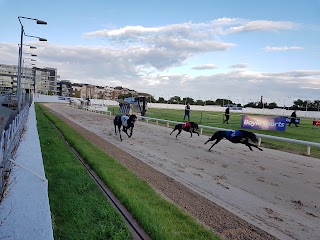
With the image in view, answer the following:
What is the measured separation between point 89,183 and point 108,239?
2543mm

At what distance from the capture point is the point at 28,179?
18.1ft

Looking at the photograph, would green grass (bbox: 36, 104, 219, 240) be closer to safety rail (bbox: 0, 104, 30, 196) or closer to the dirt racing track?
the dirt racing track

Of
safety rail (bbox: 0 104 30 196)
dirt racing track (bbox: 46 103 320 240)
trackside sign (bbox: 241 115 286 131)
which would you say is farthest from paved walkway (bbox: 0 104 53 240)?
trackside sign (bbox: 241 115 286 131)

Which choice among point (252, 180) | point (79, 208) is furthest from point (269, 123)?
point (79, 208)

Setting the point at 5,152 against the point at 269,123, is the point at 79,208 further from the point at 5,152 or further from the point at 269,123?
the point at 269,123

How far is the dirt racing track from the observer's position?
538 centimetres

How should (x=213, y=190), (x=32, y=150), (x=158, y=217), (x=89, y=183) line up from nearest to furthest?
(x=158, y=217) → (x=89, y=183) → (x=213, y=190) → (x=32, y=150)

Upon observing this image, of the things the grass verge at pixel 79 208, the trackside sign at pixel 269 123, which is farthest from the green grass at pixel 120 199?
the trackside sign at pixel 269 123

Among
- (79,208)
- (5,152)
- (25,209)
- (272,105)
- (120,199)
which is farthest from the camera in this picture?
(272,105)

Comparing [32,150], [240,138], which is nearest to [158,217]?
[32,150]

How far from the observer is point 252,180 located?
809 centimetres

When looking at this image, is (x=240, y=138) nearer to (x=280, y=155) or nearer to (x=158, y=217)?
(x=280, y=155)

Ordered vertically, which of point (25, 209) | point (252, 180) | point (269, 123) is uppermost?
point (269, 123)

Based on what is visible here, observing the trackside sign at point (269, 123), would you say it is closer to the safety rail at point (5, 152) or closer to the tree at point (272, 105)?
the safety rail at point (5, 152)
